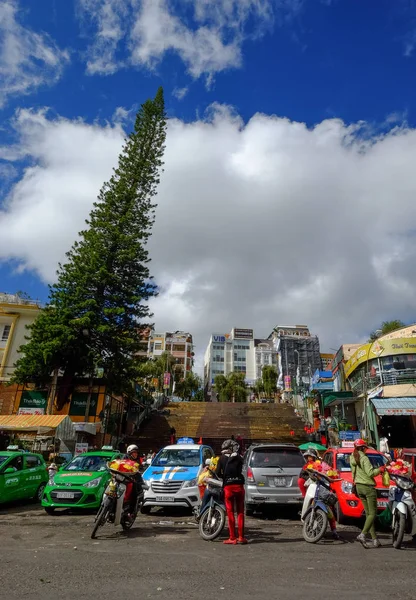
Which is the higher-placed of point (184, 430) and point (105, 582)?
point (184, 430)

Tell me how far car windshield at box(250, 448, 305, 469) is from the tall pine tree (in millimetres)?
18125

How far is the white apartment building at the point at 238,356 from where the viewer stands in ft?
339

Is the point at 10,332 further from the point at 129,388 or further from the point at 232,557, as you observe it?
the point at 232,557

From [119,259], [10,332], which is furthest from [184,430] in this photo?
[10,332]

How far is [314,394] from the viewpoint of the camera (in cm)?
3316

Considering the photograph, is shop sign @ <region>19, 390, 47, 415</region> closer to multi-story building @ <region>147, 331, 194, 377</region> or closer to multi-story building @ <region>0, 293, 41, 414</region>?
multi-story building @ <region>0, 293, 41, 414</region>

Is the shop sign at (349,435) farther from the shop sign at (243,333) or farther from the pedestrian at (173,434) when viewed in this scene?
the shop sign at (243,333)

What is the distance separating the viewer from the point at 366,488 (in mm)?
6727

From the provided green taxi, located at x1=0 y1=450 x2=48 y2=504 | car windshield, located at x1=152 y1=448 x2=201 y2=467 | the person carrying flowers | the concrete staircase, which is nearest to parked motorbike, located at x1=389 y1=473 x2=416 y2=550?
the person carrying flowers

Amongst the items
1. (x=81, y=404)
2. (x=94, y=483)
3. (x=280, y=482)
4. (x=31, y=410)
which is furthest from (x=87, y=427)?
(x=280, y=482)

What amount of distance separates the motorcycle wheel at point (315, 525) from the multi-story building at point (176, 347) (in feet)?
271

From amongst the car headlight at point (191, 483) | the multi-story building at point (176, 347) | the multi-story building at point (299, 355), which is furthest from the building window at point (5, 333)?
the multi-story building at point (176, 347)

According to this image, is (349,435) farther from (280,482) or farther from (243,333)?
(243,333)

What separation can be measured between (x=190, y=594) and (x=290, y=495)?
5.48 metres
